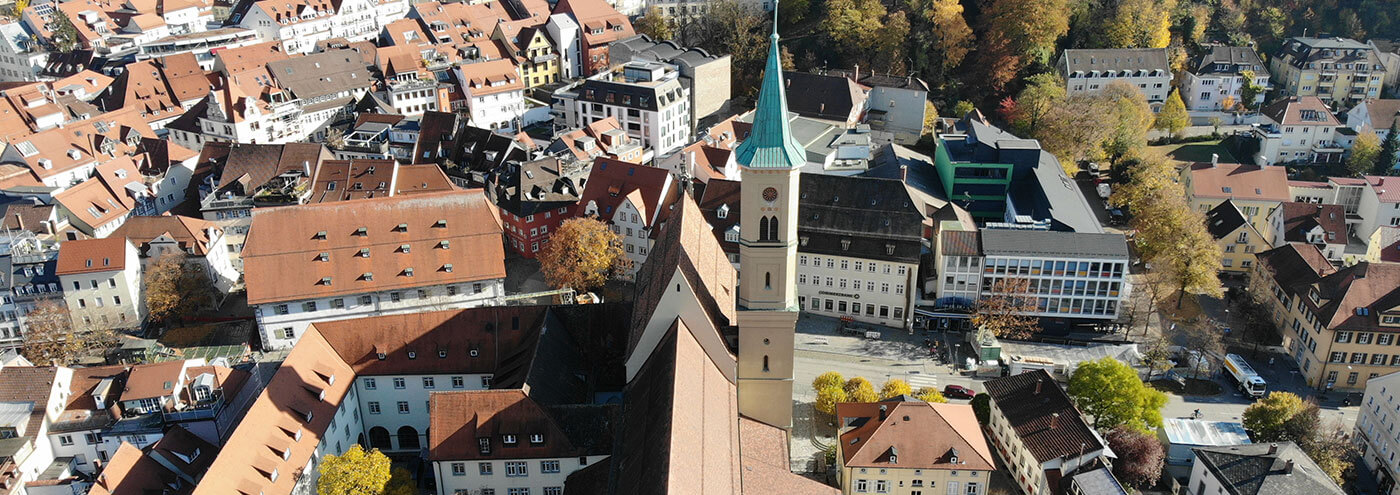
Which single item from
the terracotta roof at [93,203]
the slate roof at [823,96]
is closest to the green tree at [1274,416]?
the slate roof at [823,96]

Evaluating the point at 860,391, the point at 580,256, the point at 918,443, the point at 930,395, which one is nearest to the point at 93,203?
the point at 580,256

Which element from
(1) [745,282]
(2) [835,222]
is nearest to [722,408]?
(1) [745,282]

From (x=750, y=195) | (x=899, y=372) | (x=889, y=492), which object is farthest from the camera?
(x=899, y=372)

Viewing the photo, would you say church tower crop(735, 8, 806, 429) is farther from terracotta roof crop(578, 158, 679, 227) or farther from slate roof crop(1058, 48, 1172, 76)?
slate roof crop(1058, 48, 1172, 76)

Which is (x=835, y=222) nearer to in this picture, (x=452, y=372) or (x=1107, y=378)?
(x=1107, y=378)

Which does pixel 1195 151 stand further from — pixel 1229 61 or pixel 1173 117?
pixel 1229 61
